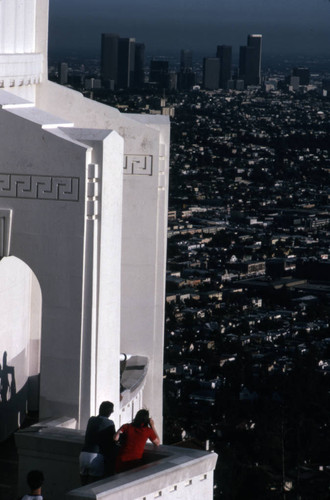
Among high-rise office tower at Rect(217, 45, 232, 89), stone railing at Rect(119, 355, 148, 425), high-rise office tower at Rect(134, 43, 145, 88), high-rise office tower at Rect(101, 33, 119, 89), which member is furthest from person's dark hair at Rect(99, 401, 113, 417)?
high-rise office tower at Rect(217, 45, 232, 89)

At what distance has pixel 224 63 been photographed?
412 ft

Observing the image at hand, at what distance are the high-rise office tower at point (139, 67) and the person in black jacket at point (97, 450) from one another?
319 ft

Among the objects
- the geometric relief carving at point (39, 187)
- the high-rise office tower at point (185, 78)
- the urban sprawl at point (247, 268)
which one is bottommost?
the urban sprawl at point (247, 268)

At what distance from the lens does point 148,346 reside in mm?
9641

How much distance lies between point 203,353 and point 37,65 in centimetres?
3978

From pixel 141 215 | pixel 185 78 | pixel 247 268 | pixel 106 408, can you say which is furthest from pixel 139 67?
pixel 106 408

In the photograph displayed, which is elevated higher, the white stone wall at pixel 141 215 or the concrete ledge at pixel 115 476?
the white stone wall at pixel 141 215

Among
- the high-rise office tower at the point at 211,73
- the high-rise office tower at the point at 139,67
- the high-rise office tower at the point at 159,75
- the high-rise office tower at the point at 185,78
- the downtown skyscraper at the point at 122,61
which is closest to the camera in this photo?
the downtown skyscraper at the point at 122,61

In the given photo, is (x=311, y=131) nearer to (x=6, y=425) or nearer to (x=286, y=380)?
(x=286, y=380)

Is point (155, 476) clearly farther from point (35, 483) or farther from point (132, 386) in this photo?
point (132, 386)

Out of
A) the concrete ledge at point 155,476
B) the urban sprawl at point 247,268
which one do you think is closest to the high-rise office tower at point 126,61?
the urban sprawl at point 247,268

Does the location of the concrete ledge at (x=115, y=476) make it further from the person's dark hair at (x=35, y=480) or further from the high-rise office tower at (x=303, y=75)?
the high-rise office tower at (x=303, y=75)

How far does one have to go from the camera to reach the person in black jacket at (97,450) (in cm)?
616

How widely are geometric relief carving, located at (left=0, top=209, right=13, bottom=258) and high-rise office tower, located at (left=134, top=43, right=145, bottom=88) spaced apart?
317ft
